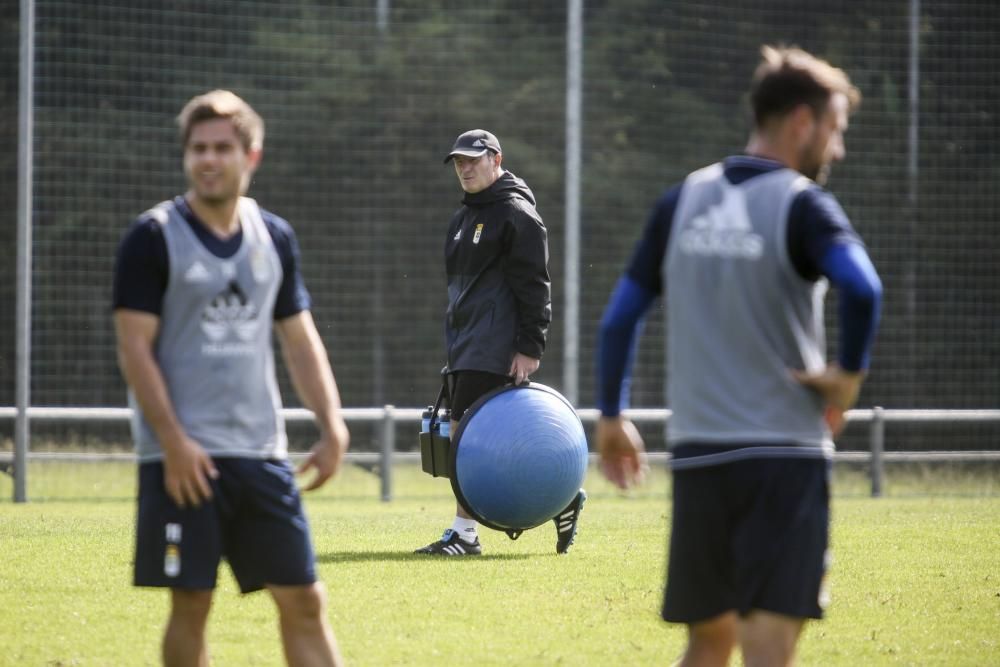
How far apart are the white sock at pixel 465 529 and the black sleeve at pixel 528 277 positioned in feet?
3.27

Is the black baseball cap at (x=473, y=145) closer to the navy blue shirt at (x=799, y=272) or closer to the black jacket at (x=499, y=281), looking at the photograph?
the black jacket at (x=499, y=281)

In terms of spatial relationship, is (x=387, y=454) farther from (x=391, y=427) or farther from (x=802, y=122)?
(x=802, y=122)

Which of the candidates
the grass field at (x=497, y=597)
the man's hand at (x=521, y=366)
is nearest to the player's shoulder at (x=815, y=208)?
the grass field at (x=497, y=597)

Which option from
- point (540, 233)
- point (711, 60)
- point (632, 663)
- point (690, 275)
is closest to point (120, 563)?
point (540, 233)

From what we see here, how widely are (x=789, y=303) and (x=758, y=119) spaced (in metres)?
0.50

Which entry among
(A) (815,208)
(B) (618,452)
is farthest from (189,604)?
(A) (815,208)

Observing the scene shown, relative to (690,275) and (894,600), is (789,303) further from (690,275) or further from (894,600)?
(894,600)

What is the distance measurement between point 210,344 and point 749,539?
155 cm

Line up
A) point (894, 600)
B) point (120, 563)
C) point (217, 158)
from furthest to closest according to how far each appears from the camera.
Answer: point (120, 563) < point (894, 600) < point (217, 158)

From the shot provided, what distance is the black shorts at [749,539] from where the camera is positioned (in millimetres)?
4008

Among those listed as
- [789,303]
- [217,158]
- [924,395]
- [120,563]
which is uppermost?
[217,158]

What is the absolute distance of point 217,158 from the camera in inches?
175

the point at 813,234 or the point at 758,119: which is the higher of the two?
the point at 758,119

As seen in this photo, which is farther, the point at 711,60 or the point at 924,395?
the point at 711,60
